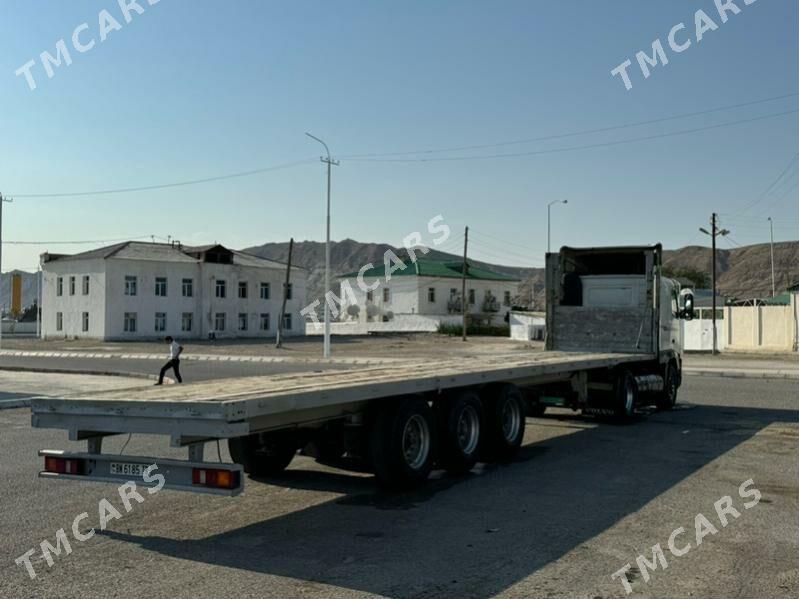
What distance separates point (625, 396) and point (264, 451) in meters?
8.04

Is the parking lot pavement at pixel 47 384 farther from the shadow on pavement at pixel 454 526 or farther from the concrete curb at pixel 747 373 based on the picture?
the concrete curb at pixel 747 373

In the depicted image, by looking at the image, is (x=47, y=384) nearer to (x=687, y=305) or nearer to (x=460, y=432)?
(x=460, y=432)

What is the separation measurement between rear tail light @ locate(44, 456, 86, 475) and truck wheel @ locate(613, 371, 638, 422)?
33.1ft

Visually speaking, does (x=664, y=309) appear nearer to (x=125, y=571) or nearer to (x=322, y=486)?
(x=322, y=486)

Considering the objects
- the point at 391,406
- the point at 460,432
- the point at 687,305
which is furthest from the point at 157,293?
the point at 391,406

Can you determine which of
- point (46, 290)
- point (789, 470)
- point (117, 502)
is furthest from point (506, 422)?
point (46, 290)

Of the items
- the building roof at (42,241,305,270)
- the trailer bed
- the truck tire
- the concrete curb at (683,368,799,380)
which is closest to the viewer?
the trailer bed

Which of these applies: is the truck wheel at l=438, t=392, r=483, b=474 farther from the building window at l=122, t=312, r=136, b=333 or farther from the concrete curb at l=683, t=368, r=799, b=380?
the building window at l=122, t=312, r=136, b=333

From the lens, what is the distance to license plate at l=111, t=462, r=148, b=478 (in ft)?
22.7

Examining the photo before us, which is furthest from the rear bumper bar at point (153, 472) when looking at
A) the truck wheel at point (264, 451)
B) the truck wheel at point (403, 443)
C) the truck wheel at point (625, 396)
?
the truck wheel at point (625, 396)

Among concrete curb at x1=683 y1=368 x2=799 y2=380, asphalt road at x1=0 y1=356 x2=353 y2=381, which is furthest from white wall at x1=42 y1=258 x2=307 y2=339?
concrete curb at x1=683 y1=368 x2=799 y2=380

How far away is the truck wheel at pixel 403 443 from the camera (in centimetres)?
863

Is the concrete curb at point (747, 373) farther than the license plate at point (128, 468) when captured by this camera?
Yes

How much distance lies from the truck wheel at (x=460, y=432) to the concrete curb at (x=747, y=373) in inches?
830
